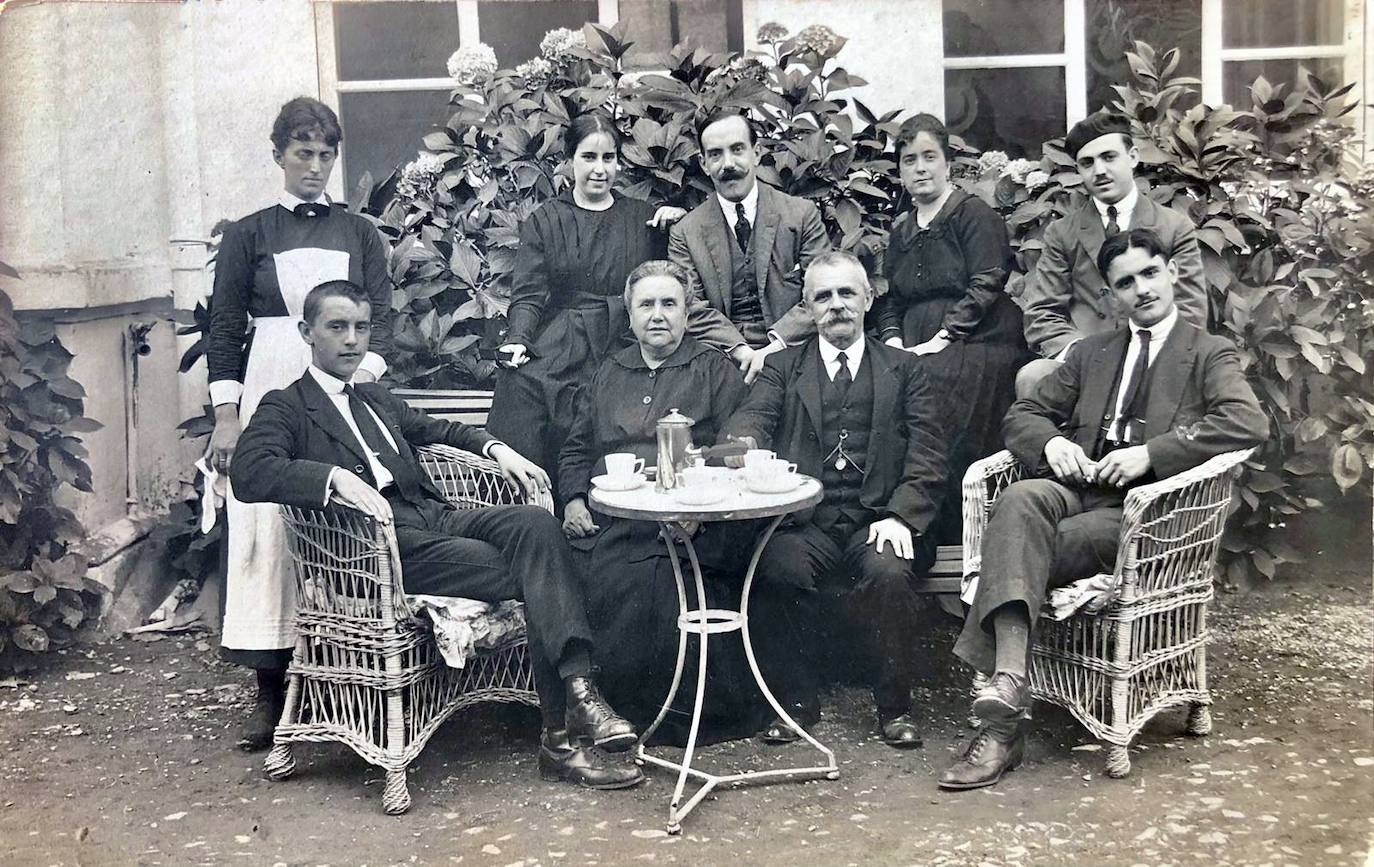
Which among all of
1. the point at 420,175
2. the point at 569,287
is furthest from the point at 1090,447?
the point at 420,175

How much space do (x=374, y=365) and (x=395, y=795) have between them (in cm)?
134

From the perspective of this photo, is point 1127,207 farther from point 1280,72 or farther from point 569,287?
point 569,287

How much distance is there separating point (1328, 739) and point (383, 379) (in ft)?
10.2

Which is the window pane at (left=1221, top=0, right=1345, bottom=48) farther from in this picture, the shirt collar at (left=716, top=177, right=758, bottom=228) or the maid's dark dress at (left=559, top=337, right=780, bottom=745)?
the maid's dark dress at (left=559, top=337, right=780, bottom=745)

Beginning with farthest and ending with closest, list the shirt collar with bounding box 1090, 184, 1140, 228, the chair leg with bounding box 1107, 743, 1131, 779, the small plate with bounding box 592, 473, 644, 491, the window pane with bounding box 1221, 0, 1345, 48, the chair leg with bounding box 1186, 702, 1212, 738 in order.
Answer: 1. the shirt collar with bounding box 1090, 184, 1140, 228
2. the window pane with bounding box 1221, 0, 1345, 48
3. the chair leg with bounding box 1186, 702, 1212, 738
4. the small plate with bounding box 592, 473, 644, 491
5. the chair leg with bounding box 1107, 743, 1131, 779

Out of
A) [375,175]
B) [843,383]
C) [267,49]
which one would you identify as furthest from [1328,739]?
[267,49]

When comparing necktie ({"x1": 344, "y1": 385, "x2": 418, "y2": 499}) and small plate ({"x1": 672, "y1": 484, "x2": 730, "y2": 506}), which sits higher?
necktie ({"x1": 344, "y1": 385, "x2": 418, "y2": 499})

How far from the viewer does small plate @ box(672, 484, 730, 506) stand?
10.7ft

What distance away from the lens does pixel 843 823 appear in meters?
3.14

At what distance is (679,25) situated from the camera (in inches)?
Result: 157

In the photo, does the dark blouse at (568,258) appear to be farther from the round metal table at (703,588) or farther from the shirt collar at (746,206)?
the round metal table at (703,588)

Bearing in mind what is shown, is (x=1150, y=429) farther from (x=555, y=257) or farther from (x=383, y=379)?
(x=383, y=379)

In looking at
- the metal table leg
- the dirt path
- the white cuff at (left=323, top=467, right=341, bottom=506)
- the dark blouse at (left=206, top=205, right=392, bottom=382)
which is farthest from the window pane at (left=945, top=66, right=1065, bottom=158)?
the white cuff at (left=323, top=467, right=341, bottom=506)

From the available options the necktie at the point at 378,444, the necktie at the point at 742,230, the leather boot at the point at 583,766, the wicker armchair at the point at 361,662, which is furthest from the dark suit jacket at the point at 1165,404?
the necktie at the point at 378,444
